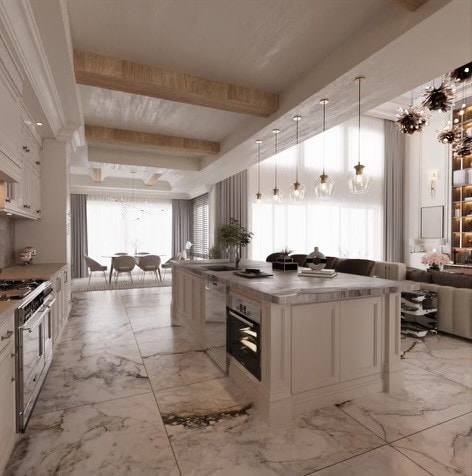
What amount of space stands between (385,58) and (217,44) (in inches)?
55.1

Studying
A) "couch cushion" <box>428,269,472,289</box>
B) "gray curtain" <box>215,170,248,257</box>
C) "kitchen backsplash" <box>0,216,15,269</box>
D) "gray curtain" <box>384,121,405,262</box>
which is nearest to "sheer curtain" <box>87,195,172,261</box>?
"gray curtain" <box>215,170,248,257</box>

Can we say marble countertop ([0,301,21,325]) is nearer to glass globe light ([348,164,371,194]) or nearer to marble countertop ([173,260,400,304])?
marble countertop ([173,260,400,304])

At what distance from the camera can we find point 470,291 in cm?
347

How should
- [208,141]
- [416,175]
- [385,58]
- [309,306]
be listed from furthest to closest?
[416,175]
[208,141]
[385,58]
[309,306]

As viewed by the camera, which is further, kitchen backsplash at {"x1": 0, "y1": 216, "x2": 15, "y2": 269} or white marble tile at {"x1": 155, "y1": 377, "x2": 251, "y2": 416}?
kitchen backsplash at {"x1": 0, "y1": 216, "x2": 15, "y2": 269}

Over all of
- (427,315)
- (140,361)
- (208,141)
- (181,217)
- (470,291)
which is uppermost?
(208,141)

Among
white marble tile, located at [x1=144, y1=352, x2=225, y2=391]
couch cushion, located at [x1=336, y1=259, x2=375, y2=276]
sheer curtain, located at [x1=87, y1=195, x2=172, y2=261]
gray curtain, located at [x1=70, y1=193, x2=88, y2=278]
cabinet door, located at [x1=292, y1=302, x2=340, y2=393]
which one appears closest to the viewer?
cabinet door, located at [x1=292, y1=302, x2=340, y2=393]

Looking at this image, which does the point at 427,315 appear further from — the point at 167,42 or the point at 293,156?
the point at 293,156

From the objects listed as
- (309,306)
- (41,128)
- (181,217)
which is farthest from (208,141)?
(181,217)

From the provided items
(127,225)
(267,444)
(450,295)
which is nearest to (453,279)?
(450,295)

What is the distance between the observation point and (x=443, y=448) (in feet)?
5.96

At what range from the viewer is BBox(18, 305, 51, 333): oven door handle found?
1.96m

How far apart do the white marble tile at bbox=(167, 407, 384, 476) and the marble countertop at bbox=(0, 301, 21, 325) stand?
1181 millimetres

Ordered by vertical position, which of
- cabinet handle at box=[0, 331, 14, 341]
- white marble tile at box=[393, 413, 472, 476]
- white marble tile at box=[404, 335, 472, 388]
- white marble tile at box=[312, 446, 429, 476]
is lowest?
white marble tile at box=[312, 446, 429, 476]
